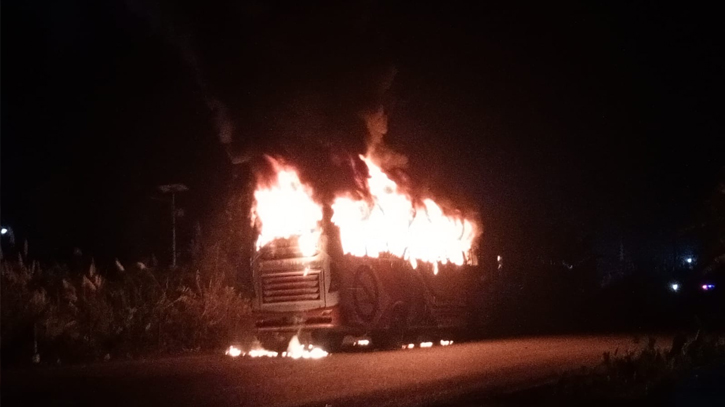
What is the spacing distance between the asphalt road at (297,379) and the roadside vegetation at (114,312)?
1.07 meters

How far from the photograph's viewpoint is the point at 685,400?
38.0 ft

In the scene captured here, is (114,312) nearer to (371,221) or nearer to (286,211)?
(286,211)

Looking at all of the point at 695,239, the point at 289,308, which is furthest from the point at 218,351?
the point at 695,239

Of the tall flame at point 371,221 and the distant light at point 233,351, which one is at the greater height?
the tall flame at point 371,221

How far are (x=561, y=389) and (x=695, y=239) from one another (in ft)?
41.5

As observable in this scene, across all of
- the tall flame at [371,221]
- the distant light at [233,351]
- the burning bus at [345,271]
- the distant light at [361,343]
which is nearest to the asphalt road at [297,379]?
the distant light at [233,351]

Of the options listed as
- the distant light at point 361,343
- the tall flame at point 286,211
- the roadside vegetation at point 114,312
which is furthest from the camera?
the distant light at point 361,343

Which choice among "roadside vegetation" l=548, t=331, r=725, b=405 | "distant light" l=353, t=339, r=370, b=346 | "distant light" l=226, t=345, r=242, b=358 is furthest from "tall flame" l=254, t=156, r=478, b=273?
"roadside vegetation" l=548, t=331, r=725, b=405

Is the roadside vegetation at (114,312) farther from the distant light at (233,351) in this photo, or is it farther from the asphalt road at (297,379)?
the asphalt road at (297,379)

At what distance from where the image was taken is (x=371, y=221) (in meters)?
20.3

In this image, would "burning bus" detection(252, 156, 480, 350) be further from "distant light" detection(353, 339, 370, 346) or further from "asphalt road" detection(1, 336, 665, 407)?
"asphalt road" detection(1, 336, 665, 407)

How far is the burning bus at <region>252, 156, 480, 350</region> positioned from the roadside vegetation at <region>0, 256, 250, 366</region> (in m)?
1.46

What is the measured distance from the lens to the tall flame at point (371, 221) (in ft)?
61.8

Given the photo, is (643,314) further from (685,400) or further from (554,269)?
(685,400)
